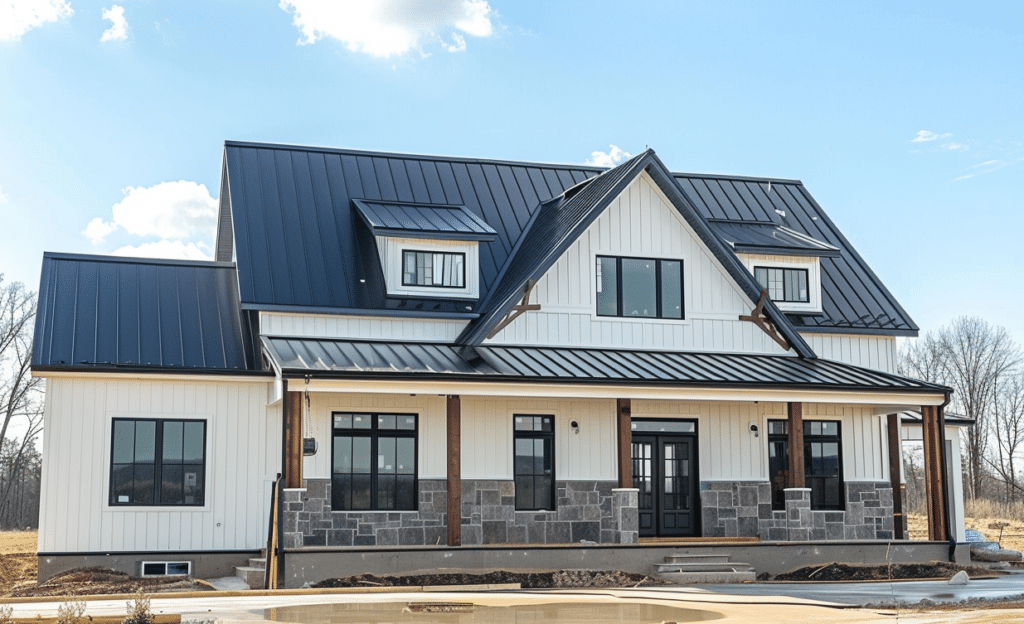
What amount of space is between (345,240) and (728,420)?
8.38m

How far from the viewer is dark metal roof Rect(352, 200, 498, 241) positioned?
23203mm

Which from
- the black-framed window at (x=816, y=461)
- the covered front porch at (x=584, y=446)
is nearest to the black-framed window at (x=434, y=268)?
the covered front porch at (x=584, y=446)

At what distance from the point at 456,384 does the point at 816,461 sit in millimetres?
8374

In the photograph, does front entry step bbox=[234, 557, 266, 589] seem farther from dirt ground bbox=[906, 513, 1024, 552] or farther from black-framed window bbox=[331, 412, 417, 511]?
dirt ground bbox=[906, 513, 1024, 552]

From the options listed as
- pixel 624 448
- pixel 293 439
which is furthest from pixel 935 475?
pixel 293 439

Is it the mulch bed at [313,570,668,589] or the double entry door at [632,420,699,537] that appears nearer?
the mulch bed at [313,570,668,589]

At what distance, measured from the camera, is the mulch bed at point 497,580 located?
58.6 feet

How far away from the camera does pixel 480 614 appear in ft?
43.8

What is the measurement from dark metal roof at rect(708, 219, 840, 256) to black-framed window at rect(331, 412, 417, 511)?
24.8 feet

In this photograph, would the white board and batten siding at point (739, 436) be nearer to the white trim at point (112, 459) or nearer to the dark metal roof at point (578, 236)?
the dark metal roof at point (578, 236)

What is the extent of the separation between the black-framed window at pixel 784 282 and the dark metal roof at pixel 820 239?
490mm

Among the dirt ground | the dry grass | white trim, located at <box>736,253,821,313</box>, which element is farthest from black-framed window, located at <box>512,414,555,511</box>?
the dirt ground

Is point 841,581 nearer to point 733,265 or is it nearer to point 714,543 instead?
point 714,543

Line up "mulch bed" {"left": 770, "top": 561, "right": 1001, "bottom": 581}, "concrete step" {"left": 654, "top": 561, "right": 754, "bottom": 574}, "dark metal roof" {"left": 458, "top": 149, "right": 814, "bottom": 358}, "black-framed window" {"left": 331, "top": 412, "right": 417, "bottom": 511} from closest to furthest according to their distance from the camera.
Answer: "concrete step" {"left": 654, "top": 561, "right": 754, "bottom": 574} → "mulch bed" {"left": 770, "top": 561, "right": 1001, "bottom": 581} → "black-framed window" {"left": 331, "top": 412, "right": 417, "bottom": 511} → "dark metal roof" {"left": 458, "top": 149, "right": 814, "bottom": 358}
